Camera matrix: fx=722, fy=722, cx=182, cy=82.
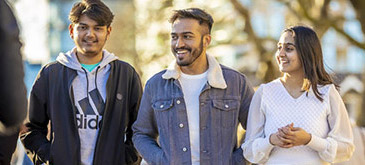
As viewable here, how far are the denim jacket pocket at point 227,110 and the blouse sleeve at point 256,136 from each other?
0.26m

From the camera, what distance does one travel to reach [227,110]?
5316 millimetres

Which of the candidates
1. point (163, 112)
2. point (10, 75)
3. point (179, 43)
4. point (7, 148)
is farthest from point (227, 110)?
point (10, 75)

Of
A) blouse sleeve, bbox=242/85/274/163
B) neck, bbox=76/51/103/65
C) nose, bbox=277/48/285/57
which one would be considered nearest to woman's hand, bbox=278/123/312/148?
blouse sleeve, bbox=242/85/274/163

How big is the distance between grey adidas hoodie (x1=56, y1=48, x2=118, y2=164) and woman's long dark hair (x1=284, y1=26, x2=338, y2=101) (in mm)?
1634

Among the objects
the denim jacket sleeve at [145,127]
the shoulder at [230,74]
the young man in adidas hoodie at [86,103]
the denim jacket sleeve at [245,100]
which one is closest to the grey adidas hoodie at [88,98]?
the young man in adidas hoodie at [86,103]

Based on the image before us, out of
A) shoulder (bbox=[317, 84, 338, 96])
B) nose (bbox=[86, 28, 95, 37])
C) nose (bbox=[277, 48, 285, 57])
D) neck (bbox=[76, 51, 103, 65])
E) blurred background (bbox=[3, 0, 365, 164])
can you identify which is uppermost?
nose (bbox=[86, 28, 95, 37])

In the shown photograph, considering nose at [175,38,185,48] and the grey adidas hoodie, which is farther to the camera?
the grey adidas hoodie

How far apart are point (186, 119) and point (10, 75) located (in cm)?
227

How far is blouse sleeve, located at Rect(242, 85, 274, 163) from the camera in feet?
15.9

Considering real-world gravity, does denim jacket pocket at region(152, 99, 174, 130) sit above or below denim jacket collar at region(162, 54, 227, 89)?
below

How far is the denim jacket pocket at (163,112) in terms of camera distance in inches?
209

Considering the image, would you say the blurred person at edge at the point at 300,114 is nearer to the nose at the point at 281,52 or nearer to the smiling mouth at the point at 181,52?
the nose at the point at 281,52

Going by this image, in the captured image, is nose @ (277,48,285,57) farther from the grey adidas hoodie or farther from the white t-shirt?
the grey adidas hoodie

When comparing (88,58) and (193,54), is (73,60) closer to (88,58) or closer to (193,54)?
(88,58)
